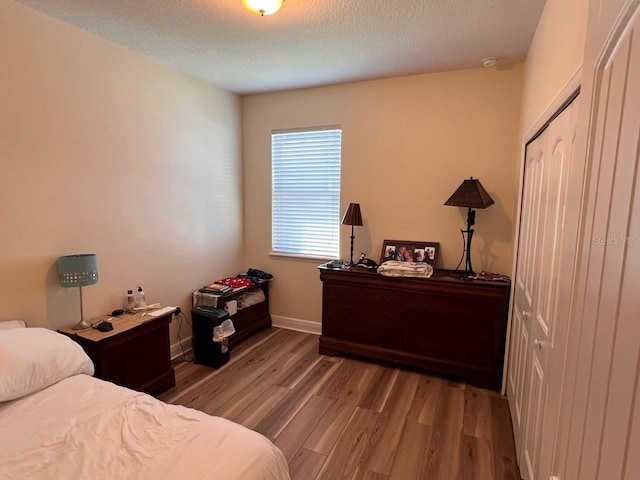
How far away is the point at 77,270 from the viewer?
88.7 inches

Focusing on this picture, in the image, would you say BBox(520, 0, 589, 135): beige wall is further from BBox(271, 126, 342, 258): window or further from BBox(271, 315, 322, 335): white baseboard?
BBox(271, 315, 322, 335): white baseboard

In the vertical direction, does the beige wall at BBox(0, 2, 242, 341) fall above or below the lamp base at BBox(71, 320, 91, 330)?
above

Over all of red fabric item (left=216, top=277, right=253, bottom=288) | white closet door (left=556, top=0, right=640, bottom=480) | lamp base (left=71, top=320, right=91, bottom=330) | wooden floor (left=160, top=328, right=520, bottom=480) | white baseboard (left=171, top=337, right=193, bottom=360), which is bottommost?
wooden floor (left=160, top=328, right=520, bottom=480)

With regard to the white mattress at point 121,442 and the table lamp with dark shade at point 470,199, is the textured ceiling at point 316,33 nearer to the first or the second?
the table lamp with dark shade at point 470,199

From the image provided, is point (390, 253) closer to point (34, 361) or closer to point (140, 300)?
point (140, 300)

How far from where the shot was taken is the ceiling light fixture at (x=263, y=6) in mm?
1918

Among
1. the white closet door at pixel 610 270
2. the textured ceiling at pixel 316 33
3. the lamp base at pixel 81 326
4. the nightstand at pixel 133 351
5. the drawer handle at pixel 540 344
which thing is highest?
the textured ceiling at pixel 316 33

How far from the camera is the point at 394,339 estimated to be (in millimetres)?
3129

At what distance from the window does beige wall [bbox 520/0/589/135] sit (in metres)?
1.76

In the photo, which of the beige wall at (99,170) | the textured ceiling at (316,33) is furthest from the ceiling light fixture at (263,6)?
the beige wall at (99,170)

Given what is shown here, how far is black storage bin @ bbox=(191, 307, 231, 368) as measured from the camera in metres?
3.10

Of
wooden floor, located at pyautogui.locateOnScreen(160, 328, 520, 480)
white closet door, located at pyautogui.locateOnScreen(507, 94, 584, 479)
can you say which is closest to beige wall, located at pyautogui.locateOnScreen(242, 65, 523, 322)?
white closet door, located at pyautogui.locateOnScreen(507, 94, 584, 479)

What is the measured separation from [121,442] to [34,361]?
721 millimetres

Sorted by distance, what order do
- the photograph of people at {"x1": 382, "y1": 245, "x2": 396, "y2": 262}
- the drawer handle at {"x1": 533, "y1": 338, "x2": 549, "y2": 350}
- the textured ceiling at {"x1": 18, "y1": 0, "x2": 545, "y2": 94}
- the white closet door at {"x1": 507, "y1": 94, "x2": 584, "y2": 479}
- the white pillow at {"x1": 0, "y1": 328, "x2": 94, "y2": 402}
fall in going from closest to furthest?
the white closet door at {"x1": 507, "y1": 94, "x2": 584, "y2": 479}, the drawer handle at {"x1": 533, "y1": 338, "x2": 549, "y2": 350}, the white pillow at {"x1": 0, "y1": 328, "x2": 94, "y2": 402}, the textured ceiling at {"x1": 18, "y1": 0, "x2": 545, "y2": 94}, the photograph of people at {"x1": 382, "y1": 245, "x2": 396, "y2": 262}
